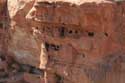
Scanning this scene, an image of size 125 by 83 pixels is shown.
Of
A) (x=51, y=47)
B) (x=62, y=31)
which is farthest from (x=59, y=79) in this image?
(x=62, y=31)

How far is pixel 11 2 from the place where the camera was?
11.2m

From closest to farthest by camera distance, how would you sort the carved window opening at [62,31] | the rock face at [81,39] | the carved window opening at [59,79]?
the rock face at [81,39]
the carved window opening at [62,31]
the carved window opening at [59,79]

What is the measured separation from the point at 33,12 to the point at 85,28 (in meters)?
1.28

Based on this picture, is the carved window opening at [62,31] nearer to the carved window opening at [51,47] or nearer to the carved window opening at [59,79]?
the carved window opening at [51,47]

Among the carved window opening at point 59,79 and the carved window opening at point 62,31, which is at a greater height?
the carved window opening at point 62,31

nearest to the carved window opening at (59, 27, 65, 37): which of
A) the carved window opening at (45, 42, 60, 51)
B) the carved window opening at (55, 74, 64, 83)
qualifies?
the carved window opening at (45, 42, 60, 51)

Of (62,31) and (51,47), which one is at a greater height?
(62,31)

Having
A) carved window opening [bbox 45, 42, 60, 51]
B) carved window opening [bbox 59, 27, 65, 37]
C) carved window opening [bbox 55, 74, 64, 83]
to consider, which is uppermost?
carved window opening [bbox 59, 27, 65, 37]

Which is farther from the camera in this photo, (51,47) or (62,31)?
(51,47)

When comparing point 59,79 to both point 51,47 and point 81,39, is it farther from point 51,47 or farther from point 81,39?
point 81,39

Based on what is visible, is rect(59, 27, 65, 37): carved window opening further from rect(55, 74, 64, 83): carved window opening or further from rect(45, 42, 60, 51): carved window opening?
rect(55, 74, 64, 83): carved window opening

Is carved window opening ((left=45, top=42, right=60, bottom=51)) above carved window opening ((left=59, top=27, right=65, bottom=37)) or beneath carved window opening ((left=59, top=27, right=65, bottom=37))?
beneath

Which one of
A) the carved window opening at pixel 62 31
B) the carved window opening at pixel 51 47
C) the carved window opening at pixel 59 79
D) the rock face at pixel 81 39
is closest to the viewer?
the rock face at pixel 81 39

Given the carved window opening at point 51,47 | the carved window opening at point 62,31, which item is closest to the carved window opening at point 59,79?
the carved window opening at point 51,47
